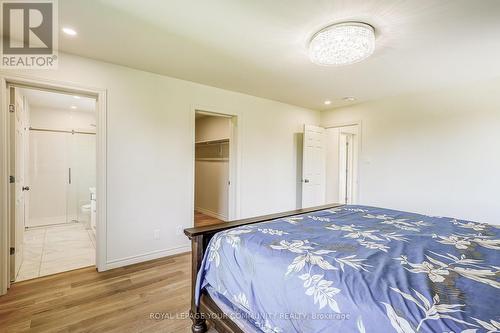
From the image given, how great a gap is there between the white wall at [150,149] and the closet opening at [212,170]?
1.12 metres

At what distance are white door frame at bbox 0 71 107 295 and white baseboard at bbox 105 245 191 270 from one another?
3.8 inches

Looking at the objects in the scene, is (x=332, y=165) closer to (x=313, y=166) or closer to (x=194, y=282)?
(x=313, y=166)

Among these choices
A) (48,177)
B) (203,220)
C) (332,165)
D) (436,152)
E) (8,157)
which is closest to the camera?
(8,157)

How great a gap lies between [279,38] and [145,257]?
2.87m

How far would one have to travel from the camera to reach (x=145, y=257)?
9.53 feet

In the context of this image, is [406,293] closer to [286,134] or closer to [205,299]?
[205,299]

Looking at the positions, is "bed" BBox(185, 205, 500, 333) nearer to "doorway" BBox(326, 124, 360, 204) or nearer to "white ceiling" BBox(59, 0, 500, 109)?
"white ceiling" BBox(59, 0, 500, 109)

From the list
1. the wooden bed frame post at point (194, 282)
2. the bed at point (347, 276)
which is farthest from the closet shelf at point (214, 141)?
the wooden bed frame post at point (194, 282)

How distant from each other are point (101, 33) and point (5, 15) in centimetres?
64

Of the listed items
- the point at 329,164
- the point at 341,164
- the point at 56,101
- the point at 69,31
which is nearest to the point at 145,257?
the point at 69,31

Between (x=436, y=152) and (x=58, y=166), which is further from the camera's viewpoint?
(x=58, y=166)

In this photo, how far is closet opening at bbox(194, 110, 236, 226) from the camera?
4.95 m

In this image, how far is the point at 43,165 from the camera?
15.0ft

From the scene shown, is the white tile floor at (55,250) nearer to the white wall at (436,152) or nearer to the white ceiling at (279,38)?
the white ceiling at (279,38)
